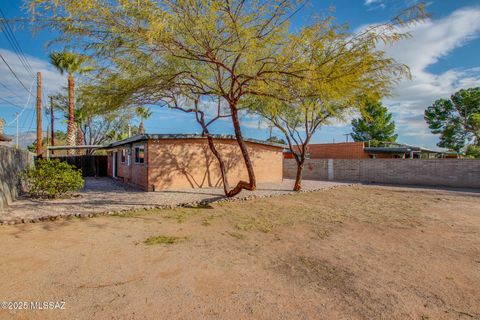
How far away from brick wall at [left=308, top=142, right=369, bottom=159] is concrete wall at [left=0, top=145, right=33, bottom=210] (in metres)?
22.1

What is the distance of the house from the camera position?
1213cm

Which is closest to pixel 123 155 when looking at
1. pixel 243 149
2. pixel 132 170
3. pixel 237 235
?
pixel 132 170

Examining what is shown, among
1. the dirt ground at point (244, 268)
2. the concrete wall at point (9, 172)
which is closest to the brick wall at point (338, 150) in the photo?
the dirt ground at point (244, 268)

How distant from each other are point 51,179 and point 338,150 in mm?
21398

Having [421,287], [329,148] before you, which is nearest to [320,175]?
[329,148]

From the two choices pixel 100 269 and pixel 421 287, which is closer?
pixel 421 287

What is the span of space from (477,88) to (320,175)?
18.3 m

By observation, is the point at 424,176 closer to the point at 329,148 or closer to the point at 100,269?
the point at 329,148

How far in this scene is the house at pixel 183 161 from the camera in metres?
12.1

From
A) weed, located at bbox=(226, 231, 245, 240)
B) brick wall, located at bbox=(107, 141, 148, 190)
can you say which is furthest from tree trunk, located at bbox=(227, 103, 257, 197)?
brick wall, located at bbox=(107, 141, 148, 190)

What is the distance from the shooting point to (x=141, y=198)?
10078 millimetres

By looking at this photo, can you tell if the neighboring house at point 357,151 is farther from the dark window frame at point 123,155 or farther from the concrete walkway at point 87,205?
the dark window frame at point 123,155

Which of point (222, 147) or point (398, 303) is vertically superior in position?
point (222, 147)

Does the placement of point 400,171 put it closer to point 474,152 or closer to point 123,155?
point 474,152
